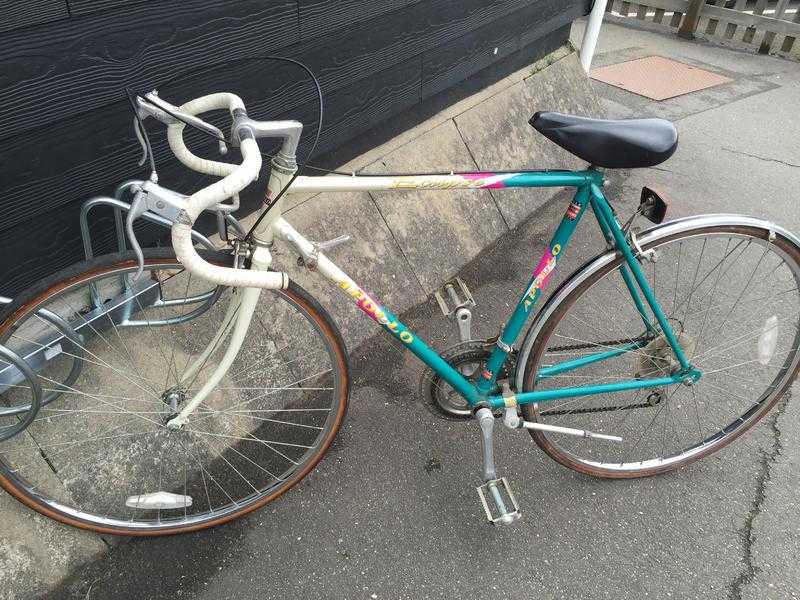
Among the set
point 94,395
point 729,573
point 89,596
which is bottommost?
point 89,596

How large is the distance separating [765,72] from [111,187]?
7191mm

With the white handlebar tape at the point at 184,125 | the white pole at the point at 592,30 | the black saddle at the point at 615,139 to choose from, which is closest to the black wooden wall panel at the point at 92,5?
the white handlebar tape at the point at 184,125

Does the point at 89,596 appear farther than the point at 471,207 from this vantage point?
No

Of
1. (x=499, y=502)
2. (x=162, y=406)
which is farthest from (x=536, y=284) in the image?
(x=162, y=406)

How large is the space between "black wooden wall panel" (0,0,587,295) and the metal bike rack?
0.22 metres

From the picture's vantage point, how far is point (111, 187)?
1991 millimetres

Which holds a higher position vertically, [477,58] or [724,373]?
[477,58]

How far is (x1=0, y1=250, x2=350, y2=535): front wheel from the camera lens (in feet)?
5.74

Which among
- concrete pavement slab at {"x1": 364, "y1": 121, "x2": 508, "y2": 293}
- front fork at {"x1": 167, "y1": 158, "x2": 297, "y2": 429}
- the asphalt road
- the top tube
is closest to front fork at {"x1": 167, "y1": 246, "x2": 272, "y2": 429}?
front fork at {"x1": 167, "y1": 158, "x2": 297, "y2": 429}

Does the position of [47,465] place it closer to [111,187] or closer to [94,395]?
[94,395]

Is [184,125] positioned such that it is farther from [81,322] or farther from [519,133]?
[519,133]

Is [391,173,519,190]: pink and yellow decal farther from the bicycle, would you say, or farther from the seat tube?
the seat tube

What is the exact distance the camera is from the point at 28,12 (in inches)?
61.2

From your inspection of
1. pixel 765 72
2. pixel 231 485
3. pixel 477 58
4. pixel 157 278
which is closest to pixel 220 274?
pixel 157 278
